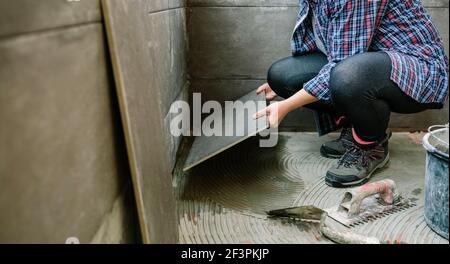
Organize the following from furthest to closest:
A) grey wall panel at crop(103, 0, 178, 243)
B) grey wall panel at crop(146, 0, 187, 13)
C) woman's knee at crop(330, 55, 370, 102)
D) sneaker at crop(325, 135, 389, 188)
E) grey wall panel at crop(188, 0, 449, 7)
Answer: grey wall panel at crop(188, 0, 449, 7), sneaker at crop(325, 135, 389, 188), woman's knee at crop(330, 55, 370, 102), grey wall panel at crop(146, 0, 187, 13), grey wall panel at crop(103, 0, 178, 243)

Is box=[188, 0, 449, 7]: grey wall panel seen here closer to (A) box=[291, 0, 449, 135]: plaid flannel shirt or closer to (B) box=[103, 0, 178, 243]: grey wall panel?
(A) box=[291, 0, 449, 135]: plaid flannel shirt

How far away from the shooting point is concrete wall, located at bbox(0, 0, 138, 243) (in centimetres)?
54

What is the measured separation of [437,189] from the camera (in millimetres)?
1295

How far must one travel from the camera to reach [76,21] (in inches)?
29.2

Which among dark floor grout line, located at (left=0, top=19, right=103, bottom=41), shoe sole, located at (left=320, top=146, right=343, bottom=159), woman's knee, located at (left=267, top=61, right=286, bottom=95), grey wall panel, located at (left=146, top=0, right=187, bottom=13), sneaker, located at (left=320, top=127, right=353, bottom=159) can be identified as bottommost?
shoe sole, located at (left=320, top=146, right=343, bottom=159)

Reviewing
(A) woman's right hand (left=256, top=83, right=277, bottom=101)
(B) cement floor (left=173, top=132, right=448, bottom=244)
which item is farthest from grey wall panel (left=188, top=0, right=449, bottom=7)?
(B) cement floor (left=173, top=132, right=448, bottom=244)

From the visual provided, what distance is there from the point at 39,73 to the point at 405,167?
1841 mm

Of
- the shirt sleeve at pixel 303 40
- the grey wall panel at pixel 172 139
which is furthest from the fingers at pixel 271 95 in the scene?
the grey wall panel at pixel 172 139

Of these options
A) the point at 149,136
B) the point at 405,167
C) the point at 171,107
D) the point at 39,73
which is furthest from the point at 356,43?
the point at 39,73

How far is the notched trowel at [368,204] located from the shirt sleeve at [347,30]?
1.46 ft

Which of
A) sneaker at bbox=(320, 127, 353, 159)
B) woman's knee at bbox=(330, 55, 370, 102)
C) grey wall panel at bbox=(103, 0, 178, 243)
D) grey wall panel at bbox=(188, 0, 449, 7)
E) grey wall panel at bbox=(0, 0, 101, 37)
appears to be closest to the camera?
grey wall panel at bbox=(0, 0, 101, 37)

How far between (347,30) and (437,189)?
2.51 feet

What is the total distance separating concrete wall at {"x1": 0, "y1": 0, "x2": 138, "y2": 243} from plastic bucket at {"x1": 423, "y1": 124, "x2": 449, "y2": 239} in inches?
38.7

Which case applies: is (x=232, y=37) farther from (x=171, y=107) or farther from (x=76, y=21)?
(x=76, y=21)
